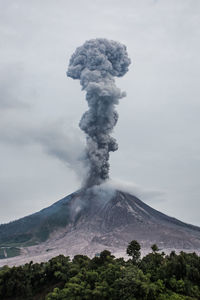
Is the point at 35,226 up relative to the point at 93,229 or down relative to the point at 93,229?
up

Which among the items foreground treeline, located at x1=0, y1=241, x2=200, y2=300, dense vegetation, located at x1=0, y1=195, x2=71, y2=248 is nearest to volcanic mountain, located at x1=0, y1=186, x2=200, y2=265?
dense vegetation, located at x1=0, y1=195, x2=71, y2=248

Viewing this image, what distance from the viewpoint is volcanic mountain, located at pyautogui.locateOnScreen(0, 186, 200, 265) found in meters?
48.7

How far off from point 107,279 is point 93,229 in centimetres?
4093

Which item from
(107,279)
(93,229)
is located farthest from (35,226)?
(107,279)

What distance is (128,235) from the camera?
53531 mm

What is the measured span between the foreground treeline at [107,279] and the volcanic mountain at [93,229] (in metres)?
23.4

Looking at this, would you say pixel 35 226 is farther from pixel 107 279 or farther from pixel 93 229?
pixel 107 279

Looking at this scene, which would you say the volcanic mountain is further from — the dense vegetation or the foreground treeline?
the foreground treeline

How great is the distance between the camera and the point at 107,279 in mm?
17625

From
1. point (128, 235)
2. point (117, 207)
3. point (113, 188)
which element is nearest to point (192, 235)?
point (128, 235)

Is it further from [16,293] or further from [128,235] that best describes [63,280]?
[128,235]

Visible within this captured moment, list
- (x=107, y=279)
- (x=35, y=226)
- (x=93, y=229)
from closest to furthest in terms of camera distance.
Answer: (x=107, y=279), (x=93, y=229), (x=35, y=226)

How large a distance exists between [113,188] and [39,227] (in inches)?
693

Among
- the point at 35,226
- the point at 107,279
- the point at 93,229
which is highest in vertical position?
the point at 35,226
